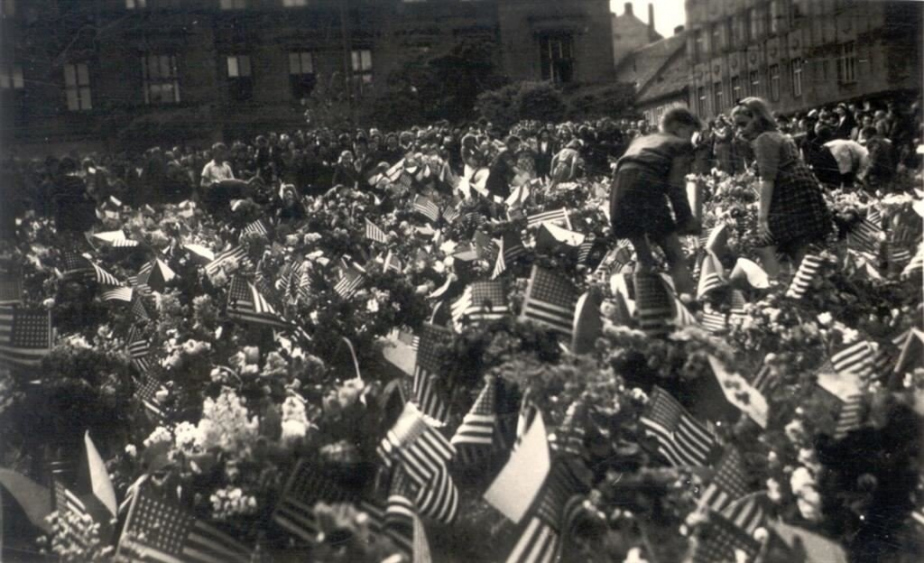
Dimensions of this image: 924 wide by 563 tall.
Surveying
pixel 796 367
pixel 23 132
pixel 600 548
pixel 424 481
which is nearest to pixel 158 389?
pixel 23 132

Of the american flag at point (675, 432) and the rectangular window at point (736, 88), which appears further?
the rectangular window at point (736, 88)

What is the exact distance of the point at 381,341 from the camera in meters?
5.05

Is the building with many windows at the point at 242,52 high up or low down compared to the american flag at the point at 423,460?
up

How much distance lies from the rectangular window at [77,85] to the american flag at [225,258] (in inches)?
53.7

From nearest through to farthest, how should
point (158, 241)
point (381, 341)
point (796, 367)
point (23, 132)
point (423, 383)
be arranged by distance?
point (796, 367) < point (423, 383) < point (381, 341) < point (23, 132) < point (158, 241)

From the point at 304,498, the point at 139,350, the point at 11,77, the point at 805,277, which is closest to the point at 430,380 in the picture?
the point at 304,498

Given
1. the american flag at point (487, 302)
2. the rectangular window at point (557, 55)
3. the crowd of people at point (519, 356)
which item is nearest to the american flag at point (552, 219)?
the crowd of people at point (519, 356)

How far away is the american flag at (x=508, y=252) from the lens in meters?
5.40

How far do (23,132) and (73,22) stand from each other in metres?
0.75

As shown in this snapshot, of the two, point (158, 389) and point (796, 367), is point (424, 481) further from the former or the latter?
point (158, 389)

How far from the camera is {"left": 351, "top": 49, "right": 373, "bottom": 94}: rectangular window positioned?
721cm

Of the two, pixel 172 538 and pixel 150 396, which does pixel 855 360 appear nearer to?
pixel 172 538

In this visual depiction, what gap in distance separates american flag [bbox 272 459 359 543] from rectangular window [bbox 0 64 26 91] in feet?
9.83

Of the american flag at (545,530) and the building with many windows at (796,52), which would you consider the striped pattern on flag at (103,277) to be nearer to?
the american flag at (545,530)
